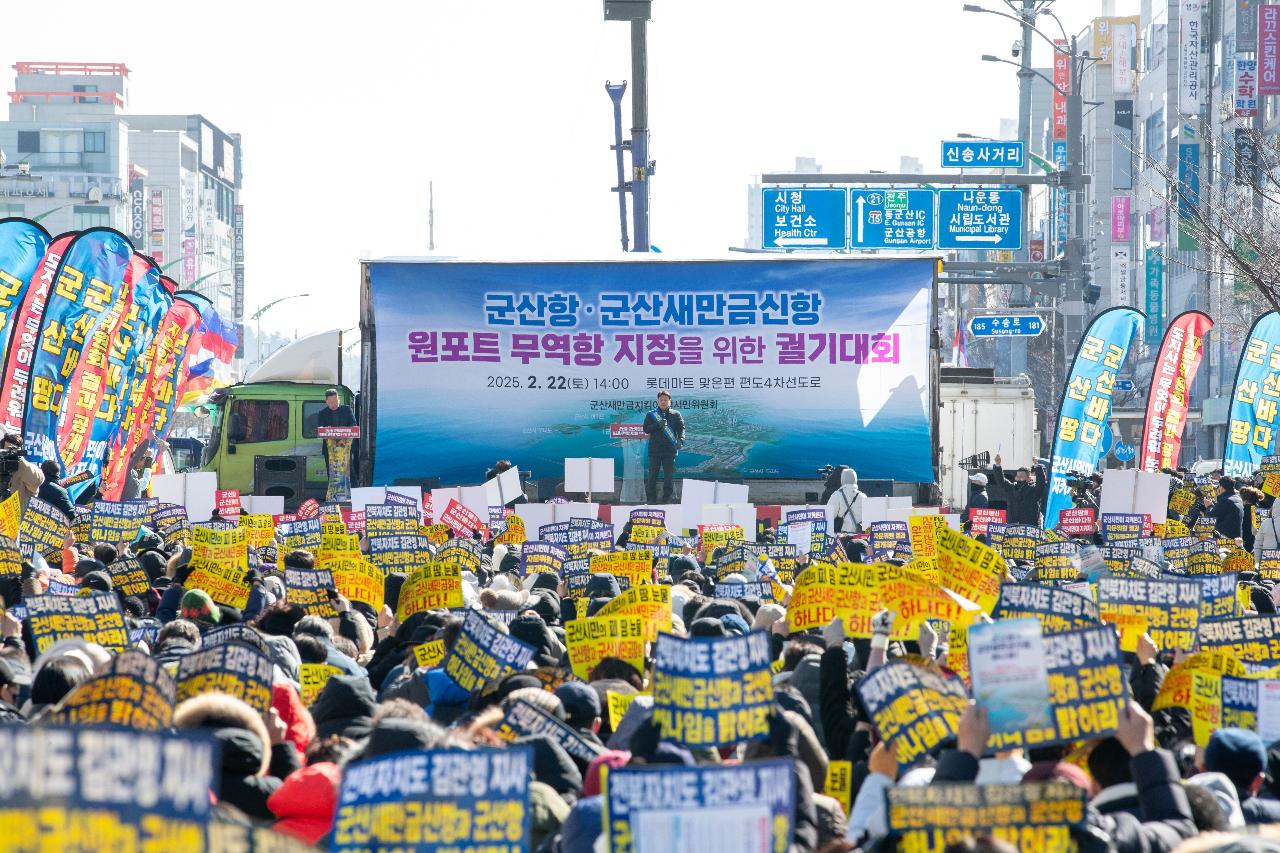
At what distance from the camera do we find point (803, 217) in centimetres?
3569

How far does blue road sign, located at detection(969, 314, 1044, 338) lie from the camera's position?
117 ft

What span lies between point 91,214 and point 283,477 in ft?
303

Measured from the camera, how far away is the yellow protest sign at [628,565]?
12031 millimetres

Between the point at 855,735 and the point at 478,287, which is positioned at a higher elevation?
the point at 478,287

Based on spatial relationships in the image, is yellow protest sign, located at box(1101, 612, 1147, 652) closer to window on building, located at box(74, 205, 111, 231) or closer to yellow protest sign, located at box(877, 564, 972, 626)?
yellow protest sign, located at box(877, 564, 972, 626)

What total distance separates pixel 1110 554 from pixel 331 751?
8287mm

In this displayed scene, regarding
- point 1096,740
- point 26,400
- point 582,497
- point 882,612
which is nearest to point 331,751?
point 1096,740

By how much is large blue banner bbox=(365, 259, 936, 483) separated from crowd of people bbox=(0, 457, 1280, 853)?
39.8ft

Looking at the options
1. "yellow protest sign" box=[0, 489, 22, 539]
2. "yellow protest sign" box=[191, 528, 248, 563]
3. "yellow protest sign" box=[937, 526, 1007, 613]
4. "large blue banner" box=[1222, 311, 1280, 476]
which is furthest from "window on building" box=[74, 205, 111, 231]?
"yellow protest sign" box=[937, 526, 1007, 613]

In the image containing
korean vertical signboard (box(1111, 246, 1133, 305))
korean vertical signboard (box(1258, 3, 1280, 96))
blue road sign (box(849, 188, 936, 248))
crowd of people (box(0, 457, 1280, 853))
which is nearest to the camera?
crowd of people (box(0, 457, 1280, 853))

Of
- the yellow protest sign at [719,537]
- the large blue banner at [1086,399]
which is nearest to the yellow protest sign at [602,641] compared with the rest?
the yellow protest sign at [719,537]

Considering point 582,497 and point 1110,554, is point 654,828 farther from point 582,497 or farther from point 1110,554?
point 582,497

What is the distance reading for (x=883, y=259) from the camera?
23266 millimetres

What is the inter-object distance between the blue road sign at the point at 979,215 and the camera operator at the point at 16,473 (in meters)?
21.3
